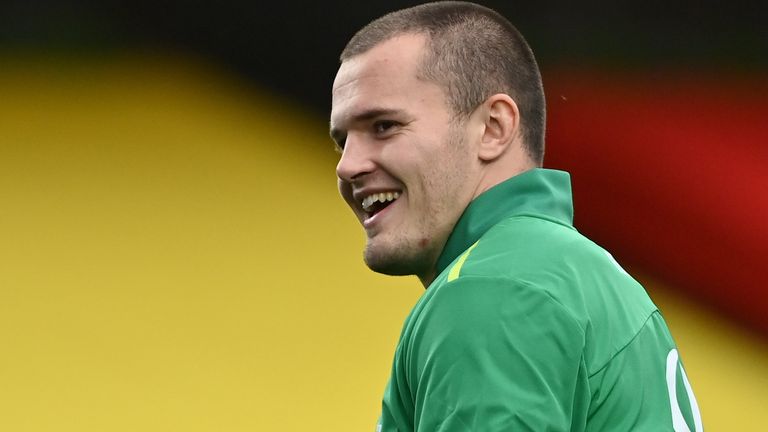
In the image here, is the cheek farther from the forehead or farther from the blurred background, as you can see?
the blurred background

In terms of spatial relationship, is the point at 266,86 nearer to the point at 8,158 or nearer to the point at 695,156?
the point at 8,158

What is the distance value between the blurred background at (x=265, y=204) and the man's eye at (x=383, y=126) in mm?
1232

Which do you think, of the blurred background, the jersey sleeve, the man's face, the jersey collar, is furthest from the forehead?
the blurred background

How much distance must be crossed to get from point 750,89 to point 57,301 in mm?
1437

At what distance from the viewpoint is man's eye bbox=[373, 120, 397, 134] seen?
3.63 ft

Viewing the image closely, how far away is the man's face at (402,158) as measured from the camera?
1101mm

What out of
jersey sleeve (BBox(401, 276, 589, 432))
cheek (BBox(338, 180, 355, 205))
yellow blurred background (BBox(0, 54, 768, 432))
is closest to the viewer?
jersey sleeve (BBox(401, 276, 589, 432))

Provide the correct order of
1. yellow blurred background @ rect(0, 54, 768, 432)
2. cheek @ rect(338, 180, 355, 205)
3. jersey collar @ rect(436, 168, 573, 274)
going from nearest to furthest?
jersey collar @ rect(436, 168, 573, 274), cheek @ rect(338, 180, 355, 205), yellow blurred background @ rect(0, 54, 768, 432)

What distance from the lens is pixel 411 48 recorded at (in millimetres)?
1141

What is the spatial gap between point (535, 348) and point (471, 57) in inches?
15.4

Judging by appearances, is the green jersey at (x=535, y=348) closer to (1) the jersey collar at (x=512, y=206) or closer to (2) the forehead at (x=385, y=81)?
(1) the jersey collar at (x=512, y=206)

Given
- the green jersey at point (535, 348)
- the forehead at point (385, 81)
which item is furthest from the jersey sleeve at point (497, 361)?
the forehead at point (385, 81)

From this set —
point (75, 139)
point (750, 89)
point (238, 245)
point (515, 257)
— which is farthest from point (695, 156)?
point (515, 257)

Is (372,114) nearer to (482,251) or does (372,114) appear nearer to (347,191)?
(347,191)
